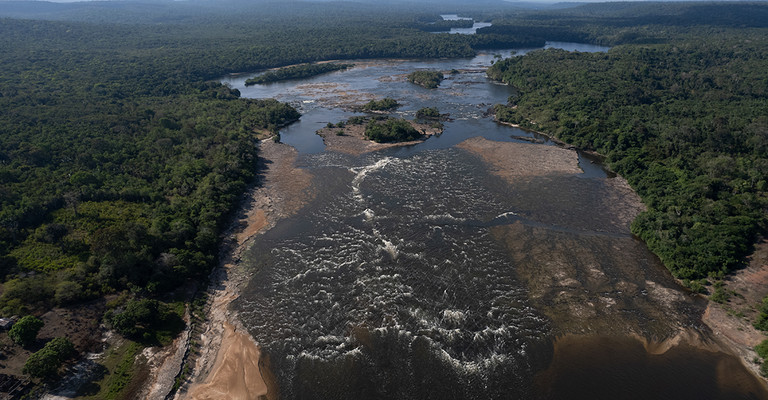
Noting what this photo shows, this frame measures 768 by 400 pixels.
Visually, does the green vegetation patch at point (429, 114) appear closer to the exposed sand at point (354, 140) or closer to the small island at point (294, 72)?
the exposed sand at point (354, 140)

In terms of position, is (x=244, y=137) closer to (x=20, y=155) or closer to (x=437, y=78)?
(x=20, y=155)

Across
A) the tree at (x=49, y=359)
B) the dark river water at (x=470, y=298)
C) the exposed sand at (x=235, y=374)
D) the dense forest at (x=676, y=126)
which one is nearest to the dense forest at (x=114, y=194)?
the tree at (x=49, y=359)

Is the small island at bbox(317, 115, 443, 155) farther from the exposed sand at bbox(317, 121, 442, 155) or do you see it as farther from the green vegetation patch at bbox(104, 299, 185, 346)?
the green vegetation patch at bbox(104, 299, 185, 346)

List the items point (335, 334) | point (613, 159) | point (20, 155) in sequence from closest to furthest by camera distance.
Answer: point (335, 334)
point (20, 155)
point (613, 159)

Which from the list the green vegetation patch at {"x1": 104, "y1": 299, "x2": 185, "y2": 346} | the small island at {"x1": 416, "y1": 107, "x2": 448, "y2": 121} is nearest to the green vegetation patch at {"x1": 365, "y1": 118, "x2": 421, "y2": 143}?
the small island at {"x1": 416, "y1": 107, "x2": 448, "y2": 121}

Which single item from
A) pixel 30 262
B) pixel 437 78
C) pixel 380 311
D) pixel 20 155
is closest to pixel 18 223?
pixel 30 262
